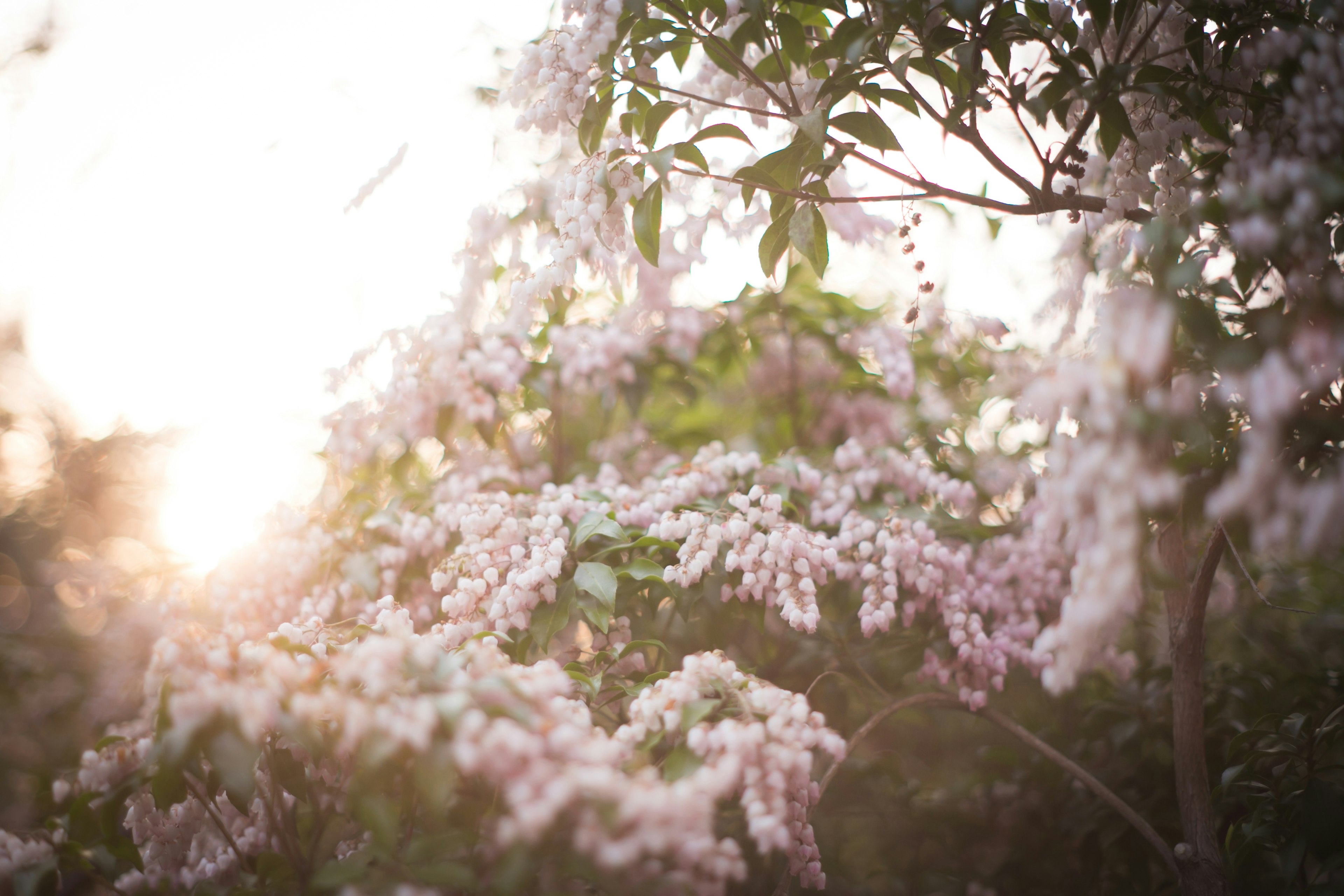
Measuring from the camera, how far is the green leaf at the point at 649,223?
1.23 meters

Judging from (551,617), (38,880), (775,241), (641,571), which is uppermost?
(775,241)

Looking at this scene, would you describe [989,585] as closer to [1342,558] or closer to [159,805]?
[1342,558]

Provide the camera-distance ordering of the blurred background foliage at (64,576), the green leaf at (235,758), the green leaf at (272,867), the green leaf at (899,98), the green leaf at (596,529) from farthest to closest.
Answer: the blurred background foliage at (64,576), the green leaf at (596,529), the green leaf at (899,98), the green leaf at (272,867), the green leaf at (235,758)

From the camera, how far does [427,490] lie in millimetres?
2066

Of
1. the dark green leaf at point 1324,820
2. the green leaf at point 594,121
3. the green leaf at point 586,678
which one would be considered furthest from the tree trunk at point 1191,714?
the green leaf at point 594,121

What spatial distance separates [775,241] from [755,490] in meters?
0.53

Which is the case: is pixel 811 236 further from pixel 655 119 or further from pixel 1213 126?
pixel 1213 126

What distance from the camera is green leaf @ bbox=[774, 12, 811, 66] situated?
1.15 m

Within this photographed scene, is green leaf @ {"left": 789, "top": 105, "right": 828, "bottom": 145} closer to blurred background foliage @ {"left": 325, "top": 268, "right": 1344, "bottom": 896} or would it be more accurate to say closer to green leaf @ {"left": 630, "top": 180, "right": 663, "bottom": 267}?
green leaf @ {"left": 630, "top": 180, "right": 663, "bottom": 267}

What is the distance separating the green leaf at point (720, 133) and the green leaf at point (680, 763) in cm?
104

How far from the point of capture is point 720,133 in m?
1.27

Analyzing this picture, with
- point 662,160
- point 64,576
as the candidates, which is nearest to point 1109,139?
point 662,160

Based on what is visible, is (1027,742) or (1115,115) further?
(1027,742)

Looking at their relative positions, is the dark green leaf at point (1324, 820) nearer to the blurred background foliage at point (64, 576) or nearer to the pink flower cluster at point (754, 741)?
the pink flower cluster at point (754, 741)
